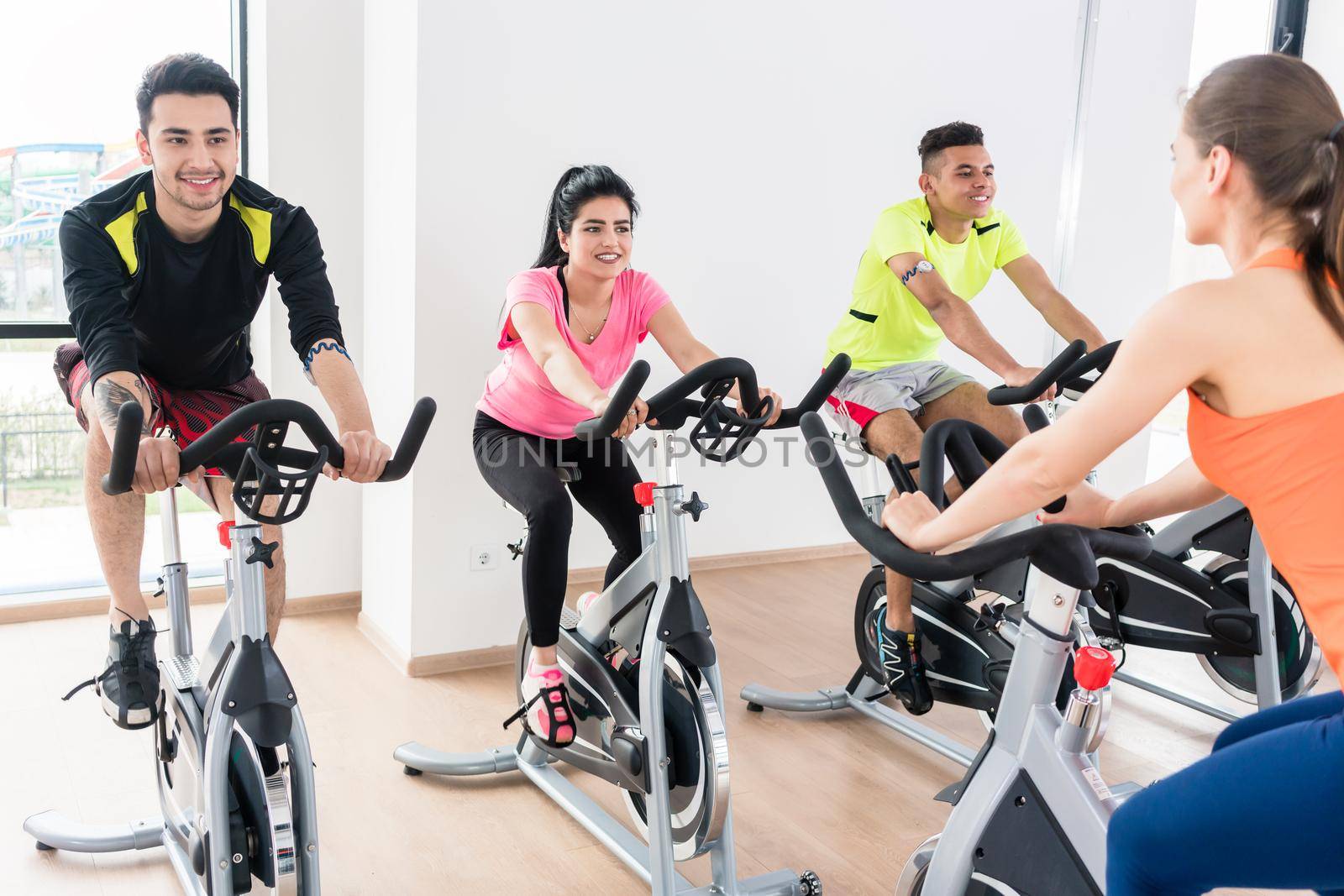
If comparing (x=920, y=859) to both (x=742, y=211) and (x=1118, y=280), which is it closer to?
(x=742, y=211)

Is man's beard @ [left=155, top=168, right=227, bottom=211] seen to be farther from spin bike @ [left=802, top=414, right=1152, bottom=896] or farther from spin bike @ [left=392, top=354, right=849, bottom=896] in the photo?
spin bike @ [left=802, top=414, right=1152, bottom=896]

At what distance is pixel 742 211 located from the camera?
4.21 m

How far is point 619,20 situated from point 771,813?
2539 millimetres

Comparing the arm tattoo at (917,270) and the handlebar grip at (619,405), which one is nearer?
the handlebar grip at (619,405)

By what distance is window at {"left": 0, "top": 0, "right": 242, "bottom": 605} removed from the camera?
3607mm

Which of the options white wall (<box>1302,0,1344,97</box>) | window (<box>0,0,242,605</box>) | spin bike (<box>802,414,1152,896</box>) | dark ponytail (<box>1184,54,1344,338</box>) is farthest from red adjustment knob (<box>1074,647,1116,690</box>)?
white wall (<box>1302,0,1344,97</box>)

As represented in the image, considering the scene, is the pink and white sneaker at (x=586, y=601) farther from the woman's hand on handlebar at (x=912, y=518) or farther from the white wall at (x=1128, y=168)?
the white wall at (x=1128, y=168)

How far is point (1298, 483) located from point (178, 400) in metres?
2.13

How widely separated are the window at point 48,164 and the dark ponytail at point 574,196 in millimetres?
1670

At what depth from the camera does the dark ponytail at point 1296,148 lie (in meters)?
1.16

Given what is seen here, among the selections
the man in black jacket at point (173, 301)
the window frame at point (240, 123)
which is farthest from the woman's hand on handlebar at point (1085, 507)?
the window frame at point (240, 123)

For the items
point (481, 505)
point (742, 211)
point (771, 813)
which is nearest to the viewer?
point (771, 813)

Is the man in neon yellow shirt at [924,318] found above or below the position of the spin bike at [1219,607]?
above

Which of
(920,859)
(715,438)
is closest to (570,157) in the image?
(715,438)
